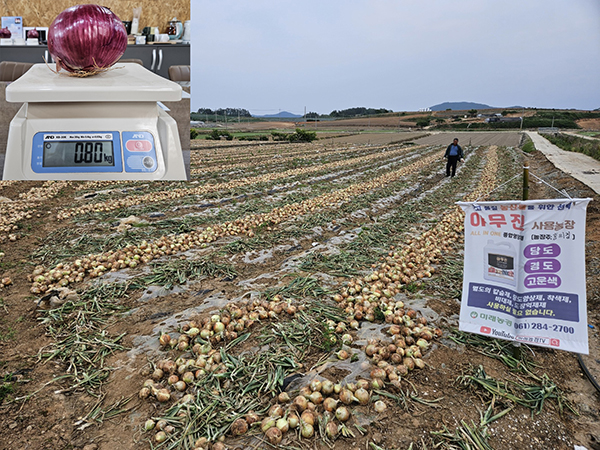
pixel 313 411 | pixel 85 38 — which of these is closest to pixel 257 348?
pixel 313 411

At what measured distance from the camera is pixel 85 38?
308cm

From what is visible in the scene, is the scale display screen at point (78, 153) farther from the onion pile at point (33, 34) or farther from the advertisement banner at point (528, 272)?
the advertisement banner at point (528, 272)

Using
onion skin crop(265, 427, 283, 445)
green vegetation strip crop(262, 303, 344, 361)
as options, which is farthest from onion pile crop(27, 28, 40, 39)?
onion skin crop(265, 427, 283, 445)

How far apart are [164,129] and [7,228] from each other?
4.24 metres

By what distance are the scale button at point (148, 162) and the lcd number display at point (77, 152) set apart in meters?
0.26

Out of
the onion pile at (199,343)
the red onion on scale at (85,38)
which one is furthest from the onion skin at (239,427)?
the red onion on scale at (85,38)

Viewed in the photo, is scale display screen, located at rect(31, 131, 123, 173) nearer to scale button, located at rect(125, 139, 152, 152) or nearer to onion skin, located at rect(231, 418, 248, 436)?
scale button, located at rect(125, 139, 152, 152)

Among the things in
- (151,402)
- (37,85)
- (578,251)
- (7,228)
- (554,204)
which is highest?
(37,85)

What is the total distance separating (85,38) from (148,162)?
1.17m

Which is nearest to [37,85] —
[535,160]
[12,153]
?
[12,153]

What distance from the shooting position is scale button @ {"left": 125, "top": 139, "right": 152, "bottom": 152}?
3.17 meters

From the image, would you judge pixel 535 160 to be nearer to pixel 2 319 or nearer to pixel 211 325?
pixel 211 325

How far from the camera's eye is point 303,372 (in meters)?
2.74

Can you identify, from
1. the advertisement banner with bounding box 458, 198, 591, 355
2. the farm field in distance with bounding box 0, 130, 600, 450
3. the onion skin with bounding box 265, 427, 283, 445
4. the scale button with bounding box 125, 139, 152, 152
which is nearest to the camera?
the onion skin with bounding box 265, 427, 283, 445
